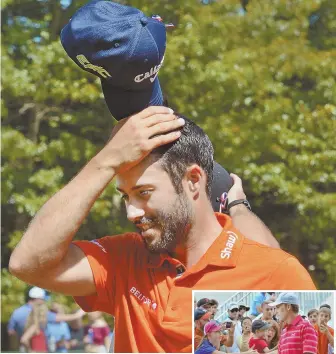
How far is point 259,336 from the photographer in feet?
6.73

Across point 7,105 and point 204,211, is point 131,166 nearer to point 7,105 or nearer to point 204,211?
point 204,211

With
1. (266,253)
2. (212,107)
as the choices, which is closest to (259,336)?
(266,253)

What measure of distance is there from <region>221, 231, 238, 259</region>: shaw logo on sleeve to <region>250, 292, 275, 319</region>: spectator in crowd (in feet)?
0.65

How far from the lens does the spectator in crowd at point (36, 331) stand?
33.4 feet

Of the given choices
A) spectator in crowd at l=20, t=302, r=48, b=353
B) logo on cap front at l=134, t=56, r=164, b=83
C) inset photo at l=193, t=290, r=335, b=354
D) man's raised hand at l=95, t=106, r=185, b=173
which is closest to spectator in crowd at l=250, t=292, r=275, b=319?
inset photo at l=193, t=290, r=335, b=354

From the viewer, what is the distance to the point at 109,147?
7.23 feet

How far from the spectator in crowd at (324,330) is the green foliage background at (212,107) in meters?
10.3

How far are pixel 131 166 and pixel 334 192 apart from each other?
38.8 feet

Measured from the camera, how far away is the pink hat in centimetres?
204

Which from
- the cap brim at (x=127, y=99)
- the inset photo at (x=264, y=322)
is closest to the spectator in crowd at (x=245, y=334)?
the inset photo at (x=264, y=322)

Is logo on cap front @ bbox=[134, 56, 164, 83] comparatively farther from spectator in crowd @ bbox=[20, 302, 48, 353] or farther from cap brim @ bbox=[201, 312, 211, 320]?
spectator in crowd @ bbox=[20, 302, 48, 353]

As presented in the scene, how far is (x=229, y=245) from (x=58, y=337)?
8.43 meters

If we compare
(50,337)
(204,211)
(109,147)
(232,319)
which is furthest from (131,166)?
(50,337)

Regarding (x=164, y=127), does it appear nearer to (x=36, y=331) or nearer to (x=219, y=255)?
(x=219, y=255)
